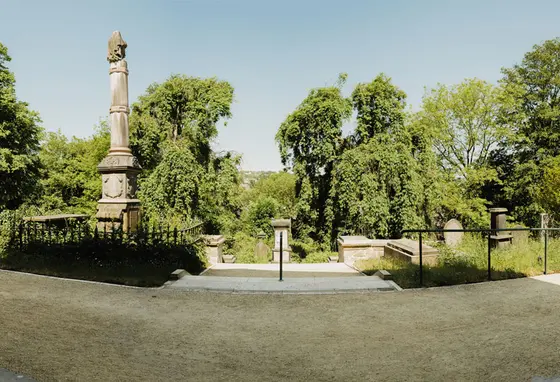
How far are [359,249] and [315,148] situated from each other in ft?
34.4

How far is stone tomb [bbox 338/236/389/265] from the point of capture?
1381 centimetres

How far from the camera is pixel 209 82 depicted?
83.1 ft

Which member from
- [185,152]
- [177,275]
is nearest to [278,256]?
[177,275]

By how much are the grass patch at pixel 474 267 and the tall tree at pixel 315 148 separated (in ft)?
41.6

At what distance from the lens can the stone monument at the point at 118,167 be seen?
11711 mm

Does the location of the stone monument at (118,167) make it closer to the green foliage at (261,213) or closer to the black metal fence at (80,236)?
the black metal fence at (80,236)

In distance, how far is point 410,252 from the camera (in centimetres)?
1125

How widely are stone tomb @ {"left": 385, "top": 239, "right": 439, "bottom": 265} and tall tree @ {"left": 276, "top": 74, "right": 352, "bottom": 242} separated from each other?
1000 cm

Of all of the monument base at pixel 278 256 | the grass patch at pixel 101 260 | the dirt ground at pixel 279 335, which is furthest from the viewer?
the monument base at pixel 278 256

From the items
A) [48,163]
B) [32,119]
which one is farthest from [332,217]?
[48,163]

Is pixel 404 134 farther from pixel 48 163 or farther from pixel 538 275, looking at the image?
pixel 48 163

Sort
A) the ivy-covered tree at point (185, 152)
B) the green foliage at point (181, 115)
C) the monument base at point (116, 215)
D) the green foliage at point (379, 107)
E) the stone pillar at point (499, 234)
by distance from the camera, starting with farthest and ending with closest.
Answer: the green foliage at point (181, 115)
the ivy-covered tree at point (185, 152)
the green foliage at point (379, 107)
the stone pillar at point (499, 234)
the monument base at point (116, 215)

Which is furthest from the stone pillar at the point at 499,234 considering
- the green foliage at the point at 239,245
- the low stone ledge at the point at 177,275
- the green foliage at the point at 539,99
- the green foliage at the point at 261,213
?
the green foliage at the point at 261,213

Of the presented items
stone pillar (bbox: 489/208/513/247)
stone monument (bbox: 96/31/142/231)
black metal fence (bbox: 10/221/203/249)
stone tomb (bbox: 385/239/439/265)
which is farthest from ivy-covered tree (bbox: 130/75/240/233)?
stone pillar (bbox: 489/208/513/247)
